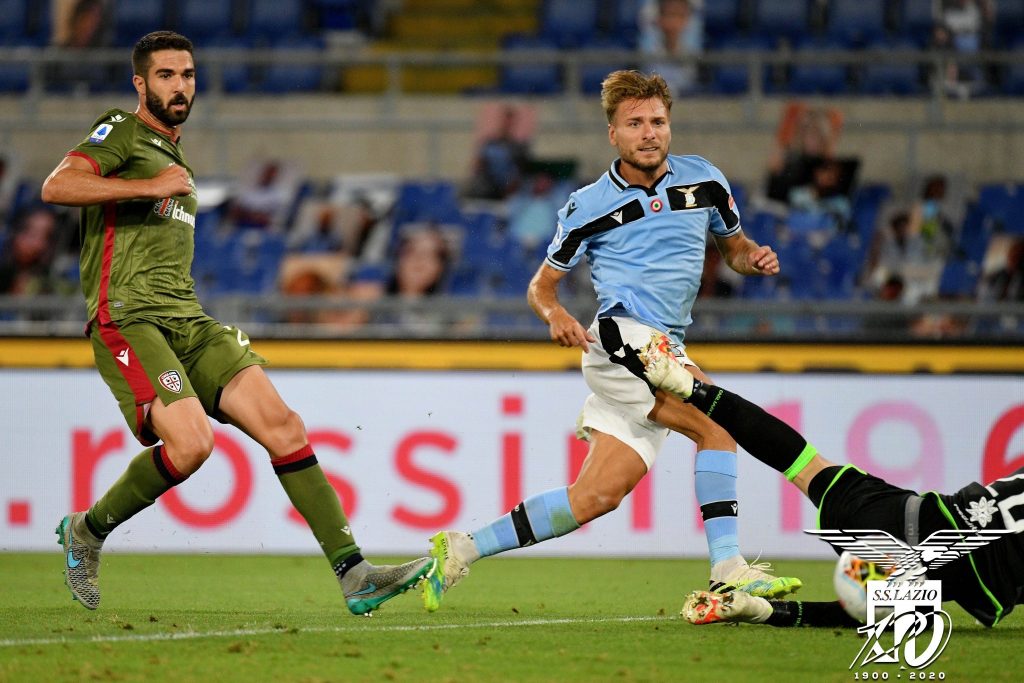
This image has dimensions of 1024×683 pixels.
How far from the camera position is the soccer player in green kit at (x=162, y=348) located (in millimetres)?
5297

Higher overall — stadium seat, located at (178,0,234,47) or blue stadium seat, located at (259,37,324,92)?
stadium seat, located at (178,0,234,47)

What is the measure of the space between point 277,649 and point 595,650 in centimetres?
94

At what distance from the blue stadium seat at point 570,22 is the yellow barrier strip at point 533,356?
6.18m

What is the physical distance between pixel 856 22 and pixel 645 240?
30.6 ft

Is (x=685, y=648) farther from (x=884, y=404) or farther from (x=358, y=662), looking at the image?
(x=884, y=404)

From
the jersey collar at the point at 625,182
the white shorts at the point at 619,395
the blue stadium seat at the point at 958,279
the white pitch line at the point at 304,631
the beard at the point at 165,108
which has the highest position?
the beard at the point at 165,108

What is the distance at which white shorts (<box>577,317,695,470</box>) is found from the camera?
527 cm

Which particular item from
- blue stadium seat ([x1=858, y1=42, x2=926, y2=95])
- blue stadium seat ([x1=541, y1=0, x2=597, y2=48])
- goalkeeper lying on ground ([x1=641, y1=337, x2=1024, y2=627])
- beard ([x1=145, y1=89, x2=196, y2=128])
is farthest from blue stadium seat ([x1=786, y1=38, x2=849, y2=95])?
goalkeeper lying on ground ([x1=641, y1=337, x2=1024, y2=627])

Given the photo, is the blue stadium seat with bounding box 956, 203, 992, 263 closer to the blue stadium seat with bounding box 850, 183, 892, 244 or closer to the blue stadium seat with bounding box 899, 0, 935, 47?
the blue stadium seat with bounding box 850, 183, 892, 244

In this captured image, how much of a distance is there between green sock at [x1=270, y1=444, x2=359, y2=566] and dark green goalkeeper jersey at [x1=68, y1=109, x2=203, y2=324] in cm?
69

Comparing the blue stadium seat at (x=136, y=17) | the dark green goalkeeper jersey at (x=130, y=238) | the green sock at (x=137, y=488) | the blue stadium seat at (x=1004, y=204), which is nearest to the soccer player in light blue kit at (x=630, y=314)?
the green sock at (x=137, y=488)

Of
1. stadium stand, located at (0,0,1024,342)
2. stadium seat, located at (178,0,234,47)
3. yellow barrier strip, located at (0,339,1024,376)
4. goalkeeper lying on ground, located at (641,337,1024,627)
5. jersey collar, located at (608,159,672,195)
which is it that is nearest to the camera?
goalkeeper lying on ground, located at (641,337,1024,627)

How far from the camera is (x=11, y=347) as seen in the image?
898 centimetres
